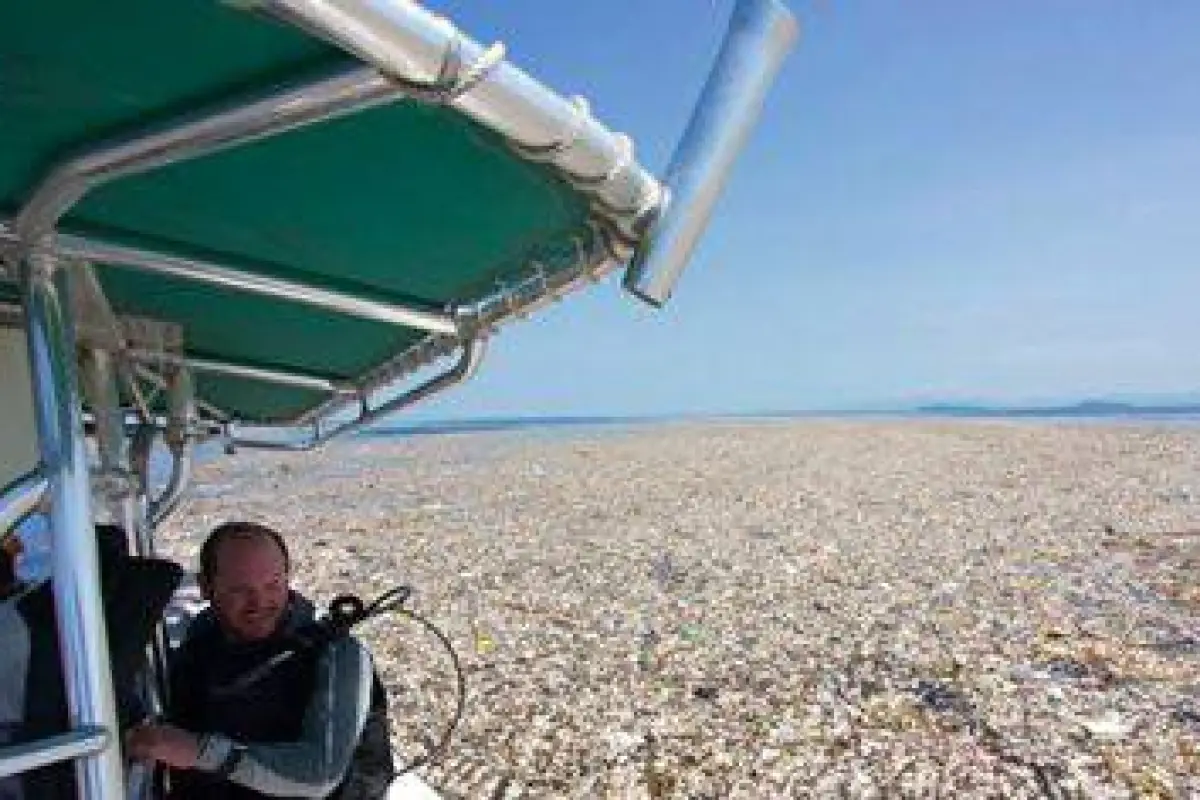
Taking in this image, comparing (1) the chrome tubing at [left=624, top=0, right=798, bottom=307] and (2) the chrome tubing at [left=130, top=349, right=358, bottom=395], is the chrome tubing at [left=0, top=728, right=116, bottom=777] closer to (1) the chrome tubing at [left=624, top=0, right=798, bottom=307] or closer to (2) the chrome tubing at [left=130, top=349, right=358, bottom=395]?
(1) the chrome tubing at [left=624, top=0, right=798, bottom=307]

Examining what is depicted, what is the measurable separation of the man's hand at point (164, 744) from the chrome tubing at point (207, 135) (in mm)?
1394

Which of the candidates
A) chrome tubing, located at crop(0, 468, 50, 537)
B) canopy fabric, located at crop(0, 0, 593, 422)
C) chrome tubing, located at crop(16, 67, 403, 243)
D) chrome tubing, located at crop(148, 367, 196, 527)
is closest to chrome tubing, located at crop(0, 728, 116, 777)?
chrome tubing, located at crop(0, 468, 50, 537)

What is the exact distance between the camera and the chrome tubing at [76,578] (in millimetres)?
2074

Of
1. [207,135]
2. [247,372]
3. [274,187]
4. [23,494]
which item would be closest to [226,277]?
[274,187]

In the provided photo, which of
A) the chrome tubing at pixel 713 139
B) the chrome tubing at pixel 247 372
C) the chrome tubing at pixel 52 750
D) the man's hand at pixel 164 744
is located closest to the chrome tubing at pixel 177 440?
the chrome tubing at pixel 247 372

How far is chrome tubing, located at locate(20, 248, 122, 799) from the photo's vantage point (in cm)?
207

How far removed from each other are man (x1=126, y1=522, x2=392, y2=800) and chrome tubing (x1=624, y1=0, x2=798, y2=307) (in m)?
1.65

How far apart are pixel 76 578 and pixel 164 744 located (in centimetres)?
113

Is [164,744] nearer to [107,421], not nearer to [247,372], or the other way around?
[107,421]

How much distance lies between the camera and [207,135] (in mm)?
1918

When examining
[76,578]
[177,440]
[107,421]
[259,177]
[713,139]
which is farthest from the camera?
[177,440]

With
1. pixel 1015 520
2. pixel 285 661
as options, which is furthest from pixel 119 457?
pixel 1015 520

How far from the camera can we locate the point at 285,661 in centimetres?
346

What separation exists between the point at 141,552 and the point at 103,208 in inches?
95.6
